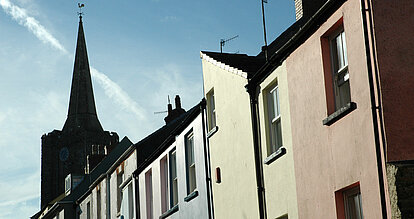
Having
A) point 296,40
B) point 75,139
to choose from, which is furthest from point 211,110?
point 75,139

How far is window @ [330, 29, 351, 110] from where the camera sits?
12.7 meters

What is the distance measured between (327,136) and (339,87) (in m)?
0.86

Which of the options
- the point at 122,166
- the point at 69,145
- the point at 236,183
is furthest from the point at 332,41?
the point at 69,145

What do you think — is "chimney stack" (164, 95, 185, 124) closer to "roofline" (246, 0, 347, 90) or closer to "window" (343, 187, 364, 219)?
"roofline" (246, 0, 347, 90)

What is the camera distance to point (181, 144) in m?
22.3

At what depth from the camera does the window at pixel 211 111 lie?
65.0 ft

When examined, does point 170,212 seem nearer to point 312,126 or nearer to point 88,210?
point 312,126

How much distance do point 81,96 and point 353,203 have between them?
109906 mm

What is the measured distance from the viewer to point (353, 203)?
12.4 metres

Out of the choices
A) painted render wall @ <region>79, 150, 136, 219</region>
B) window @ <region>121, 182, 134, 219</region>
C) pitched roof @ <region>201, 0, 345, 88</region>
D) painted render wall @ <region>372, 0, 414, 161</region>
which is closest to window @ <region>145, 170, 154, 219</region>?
painted render wall @ <region>79, 150, 136, 219</region>

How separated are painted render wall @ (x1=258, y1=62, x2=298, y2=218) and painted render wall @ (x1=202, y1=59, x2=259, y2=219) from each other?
2.13 ft

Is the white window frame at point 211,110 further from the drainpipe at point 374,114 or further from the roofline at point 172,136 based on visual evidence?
the drainpipe at point 374,114

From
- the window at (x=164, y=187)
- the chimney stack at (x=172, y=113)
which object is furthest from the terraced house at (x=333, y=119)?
the chimney stack at (x=172, y=113)

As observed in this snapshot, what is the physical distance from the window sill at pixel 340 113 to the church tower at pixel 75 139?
99.2 m
